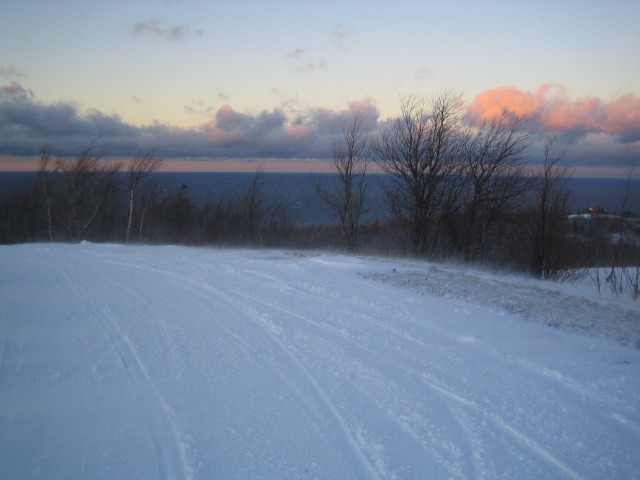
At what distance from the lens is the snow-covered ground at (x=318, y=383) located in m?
3.54

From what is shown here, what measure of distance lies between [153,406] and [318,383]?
1.71m

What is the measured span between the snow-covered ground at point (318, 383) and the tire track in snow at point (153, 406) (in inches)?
0.7

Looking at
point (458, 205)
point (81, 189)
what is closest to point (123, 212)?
point (81, 189)

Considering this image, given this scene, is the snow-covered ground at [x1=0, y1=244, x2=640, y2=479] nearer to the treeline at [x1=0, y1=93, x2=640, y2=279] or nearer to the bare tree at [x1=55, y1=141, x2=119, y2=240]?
the treeline at [x1=0, y1=93, x2=640, y2=279]

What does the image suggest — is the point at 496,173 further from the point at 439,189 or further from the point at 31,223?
the point at 31,223

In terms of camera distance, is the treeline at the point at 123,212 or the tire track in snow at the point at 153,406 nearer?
the tire track in snow at the point at 153,406

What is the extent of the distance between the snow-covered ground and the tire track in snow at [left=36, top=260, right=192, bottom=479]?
18mm

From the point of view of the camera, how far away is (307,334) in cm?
649

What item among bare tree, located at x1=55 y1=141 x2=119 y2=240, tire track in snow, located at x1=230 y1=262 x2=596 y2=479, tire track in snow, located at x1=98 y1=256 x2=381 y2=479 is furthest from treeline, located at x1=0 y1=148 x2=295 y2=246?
tire track in snow, located at x1=230 y1=262 x2=596 y2=479

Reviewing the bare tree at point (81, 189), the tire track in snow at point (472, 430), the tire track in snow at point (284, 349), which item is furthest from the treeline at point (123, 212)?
the tire track in snow at point (472, 430)

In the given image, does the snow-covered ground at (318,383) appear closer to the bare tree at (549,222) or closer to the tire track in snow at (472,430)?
the tire track in snow at (472,430)

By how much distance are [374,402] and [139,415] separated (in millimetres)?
2277

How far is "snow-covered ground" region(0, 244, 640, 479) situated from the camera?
354 centimetres

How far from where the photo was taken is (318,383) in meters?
4.90
